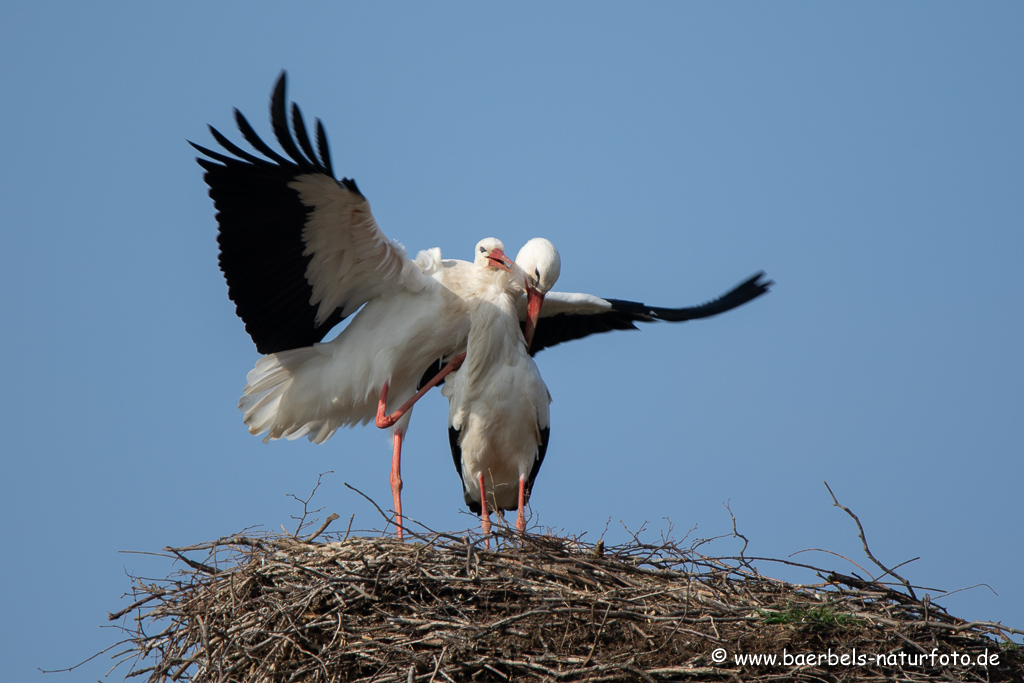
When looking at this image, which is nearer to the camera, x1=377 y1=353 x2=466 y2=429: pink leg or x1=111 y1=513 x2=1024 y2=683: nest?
x1=111 y1=513 x2=1024 y2=683: nest

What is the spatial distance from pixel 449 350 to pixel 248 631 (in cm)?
252

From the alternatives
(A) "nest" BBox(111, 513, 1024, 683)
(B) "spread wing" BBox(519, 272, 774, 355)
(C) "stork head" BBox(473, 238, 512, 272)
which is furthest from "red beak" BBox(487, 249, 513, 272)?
(A) "nest" BBox(111, 513, 1024, 683)

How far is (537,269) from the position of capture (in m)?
6.75

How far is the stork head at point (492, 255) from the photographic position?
6.79 meters

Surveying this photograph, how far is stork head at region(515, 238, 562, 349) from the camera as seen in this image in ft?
22.1

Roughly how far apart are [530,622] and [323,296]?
2.71 m

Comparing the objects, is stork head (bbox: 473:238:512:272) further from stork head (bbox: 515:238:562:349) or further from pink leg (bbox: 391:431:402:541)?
pink leg (bbox: 391:431:402:541)

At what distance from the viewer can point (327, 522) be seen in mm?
5320

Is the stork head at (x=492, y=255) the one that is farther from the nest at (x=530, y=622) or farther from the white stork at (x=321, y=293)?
the nest at (x=530, y=622)

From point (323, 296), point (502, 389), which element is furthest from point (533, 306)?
point (323, 296)

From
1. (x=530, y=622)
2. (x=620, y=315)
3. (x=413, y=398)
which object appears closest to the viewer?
(x=530, y=622)

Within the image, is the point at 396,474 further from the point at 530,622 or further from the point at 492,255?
the point at 530,622

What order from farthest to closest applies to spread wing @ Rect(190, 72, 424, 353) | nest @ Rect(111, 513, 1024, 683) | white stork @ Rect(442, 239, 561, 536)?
white stork @ Rect(442, 239, 561, 536), spread wing @ Rect(190, 72, 424, 353), nest @ Rect(111, 513, 1024, 683)

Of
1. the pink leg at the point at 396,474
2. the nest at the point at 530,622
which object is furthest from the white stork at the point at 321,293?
the nest at the point at 530,622
